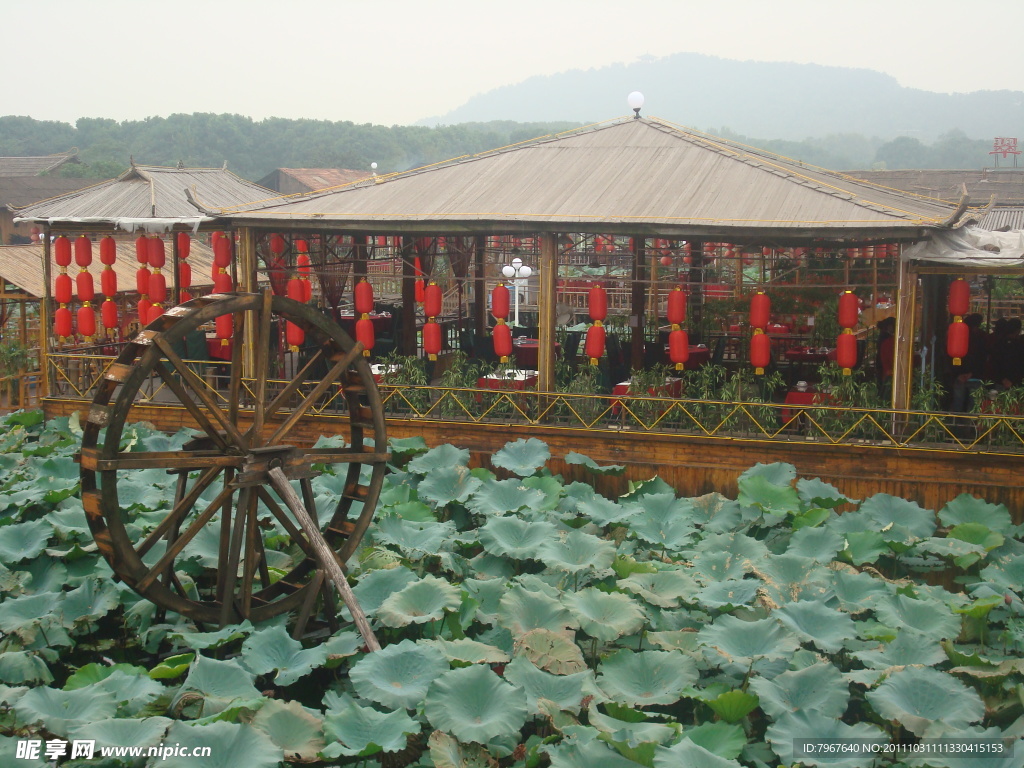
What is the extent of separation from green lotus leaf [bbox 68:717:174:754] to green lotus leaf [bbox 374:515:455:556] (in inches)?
133

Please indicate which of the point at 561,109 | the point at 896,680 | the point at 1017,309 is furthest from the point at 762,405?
the point at 561,109

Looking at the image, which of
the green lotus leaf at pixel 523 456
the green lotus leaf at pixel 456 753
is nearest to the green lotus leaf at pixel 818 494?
the green lotus leaf at pixel 523 456

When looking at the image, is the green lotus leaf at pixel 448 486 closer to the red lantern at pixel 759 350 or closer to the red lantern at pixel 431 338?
the red lantern at pixel 431 338

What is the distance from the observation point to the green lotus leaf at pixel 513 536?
926cm

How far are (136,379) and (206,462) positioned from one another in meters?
0.82

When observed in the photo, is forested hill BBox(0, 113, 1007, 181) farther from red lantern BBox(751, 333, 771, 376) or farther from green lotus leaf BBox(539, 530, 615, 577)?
green lotus leaf BBox(539, 530, 615, 577)

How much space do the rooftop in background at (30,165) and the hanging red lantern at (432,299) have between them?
3130 cm

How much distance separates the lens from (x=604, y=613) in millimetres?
7984

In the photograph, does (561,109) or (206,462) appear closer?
(206,462)

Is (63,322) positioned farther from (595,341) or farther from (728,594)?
(728,594)

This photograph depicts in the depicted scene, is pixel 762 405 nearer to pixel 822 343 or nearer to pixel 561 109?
pixel 822 343

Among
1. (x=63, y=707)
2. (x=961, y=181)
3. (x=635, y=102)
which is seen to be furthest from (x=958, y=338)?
(x=961, y=181)

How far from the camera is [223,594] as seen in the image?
307 inches

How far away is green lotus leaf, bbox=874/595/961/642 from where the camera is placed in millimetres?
7973
